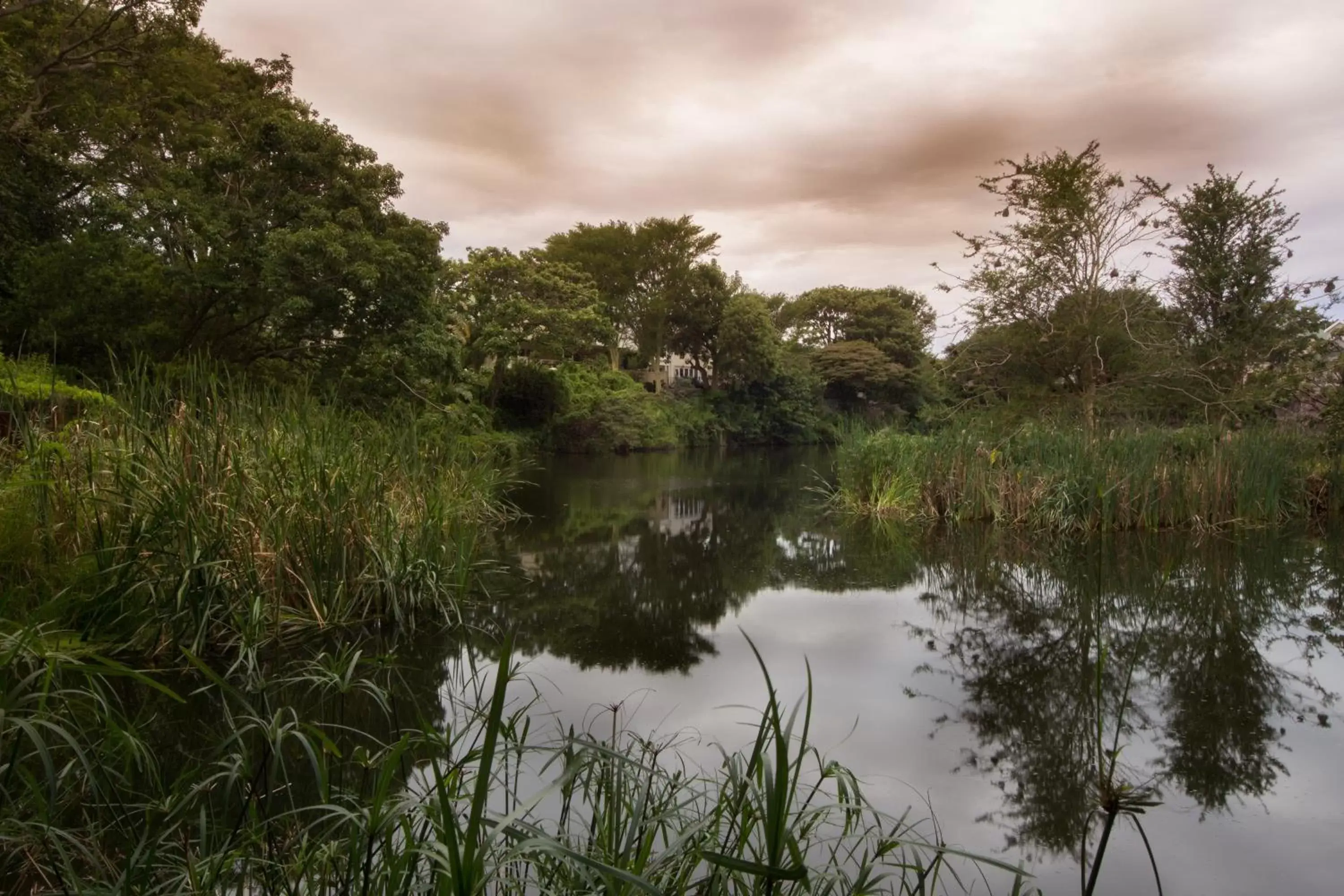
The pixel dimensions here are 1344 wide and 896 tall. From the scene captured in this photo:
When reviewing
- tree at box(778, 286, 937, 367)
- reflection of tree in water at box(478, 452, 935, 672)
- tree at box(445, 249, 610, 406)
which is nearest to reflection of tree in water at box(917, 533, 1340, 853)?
reflection of tree in water at box(478, 452, 935, 672)

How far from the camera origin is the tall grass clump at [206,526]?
3383mm

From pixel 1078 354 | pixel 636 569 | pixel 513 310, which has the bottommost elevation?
pixel 636 569

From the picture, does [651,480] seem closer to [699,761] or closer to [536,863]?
[699,761]

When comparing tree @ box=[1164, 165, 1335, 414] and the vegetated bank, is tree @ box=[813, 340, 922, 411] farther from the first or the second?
the vegetated bank

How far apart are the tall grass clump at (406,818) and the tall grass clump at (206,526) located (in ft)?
2.05

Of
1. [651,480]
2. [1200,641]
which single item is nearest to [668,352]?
[651,480]

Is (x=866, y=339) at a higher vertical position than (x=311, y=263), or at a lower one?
higher

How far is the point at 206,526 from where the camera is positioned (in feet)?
11.7

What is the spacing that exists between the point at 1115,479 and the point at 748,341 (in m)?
22.9

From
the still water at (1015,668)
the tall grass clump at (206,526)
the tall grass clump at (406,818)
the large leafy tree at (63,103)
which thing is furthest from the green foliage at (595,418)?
the tall grass clump at (406,818)

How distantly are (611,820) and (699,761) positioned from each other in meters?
1.13

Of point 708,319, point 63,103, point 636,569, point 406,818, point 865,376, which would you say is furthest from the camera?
point 865,376

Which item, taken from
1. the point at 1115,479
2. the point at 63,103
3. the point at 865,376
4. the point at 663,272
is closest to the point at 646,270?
the point at 663,272

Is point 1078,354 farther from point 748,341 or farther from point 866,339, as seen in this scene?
point 866,339
